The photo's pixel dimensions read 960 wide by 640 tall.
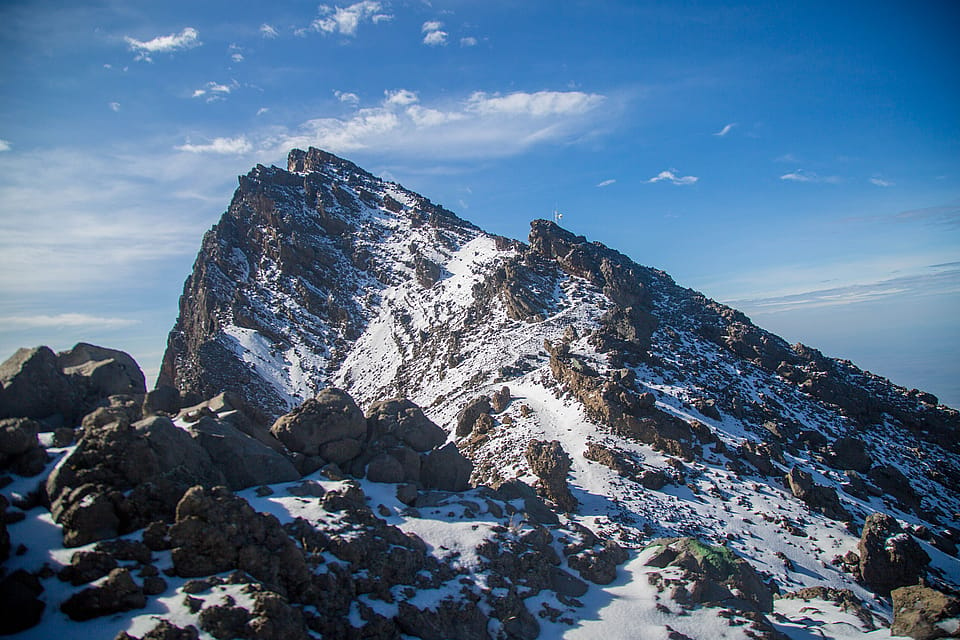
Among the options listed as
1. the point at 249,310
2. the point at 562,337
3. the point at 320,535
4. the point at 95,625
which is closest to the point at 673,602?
the point at 320,535

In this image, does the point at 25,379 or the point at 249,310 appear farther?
the point at 249,310

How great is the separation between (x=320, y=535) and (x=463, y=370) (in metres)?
38.8

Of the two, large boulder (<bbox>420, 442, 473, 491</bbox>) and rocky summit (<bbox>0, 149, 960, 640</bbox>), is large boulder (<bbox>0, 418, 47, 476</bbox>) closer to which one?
rocky summit (<bbox>0, 149, 960, 640</bbox>)

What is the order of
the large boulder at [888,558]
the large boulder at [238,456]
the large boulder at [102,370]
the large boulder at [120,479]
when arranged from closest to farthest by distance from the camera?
1. the large boulder at [120,479]
2. the large boulder at [238,456]
3. the large boulder at [102,370]
4. the large boulder at [888,558]

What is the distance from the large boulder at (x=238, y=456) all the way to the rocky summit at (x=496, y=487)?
13 cm

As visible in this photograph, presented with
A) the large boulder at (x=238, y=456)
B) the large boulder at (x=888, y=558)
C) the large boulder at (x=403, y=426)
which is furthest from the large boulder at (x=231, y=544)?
the large boulder at (x=888, y=558)

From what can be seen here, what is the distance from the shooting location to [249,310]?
78312 millimetres

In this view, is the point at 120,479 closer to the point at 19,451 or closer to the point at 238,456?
the point at 19,451

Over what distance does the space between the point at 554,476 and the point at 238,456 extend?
19.6 meters

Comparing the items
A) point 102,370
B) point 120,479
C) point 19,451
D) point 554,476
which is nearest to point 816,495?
point 554,476

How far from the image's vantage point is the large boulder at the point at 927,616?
20062 mm

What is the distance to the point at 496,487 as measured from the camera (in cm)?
3491

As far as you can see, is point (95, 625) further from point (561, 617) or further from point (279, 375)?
point (279, 375)

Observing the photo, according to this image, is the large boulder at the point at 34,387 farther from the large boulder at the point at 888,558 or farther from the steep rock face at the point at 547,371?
the large boulder at the point at 888,558
